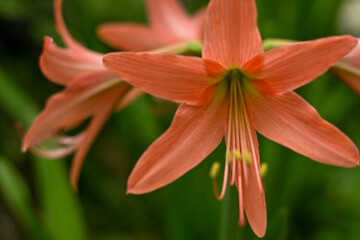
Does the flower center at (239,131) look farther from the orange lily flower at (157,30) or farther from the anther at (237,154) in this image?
the orange lily flower at (157,30)

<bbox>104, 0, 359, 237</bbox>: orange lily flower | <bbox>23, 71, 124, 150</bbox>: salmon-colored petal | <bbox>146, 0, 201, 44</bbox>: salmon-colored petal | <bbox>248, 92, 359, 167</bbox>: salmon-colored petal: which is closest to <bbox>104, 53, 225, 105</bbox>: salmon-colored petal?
<bbox>104, 0, 359, 237</bbox>: orange lily flower

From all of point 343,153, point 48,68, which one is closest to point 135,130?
point 48,68

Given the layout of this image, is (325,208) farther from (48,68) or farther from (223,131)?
(48,68)

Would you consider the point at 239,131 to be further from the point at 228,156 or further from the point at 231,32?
the point at 231,32

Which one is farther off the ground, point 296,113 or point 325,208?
point 296,113

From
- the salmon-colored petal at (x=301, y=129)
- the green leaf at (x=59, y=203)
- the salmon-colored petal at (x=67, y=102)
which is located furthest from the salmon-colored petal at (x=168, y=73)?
the green leaf at (x=59, y=203)

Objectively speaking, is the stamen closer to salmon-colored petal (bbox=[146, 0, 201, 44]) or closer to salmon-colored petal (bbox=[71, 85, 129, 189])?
salmon-colored petal (bbox=[71, 85, 129, 189])
